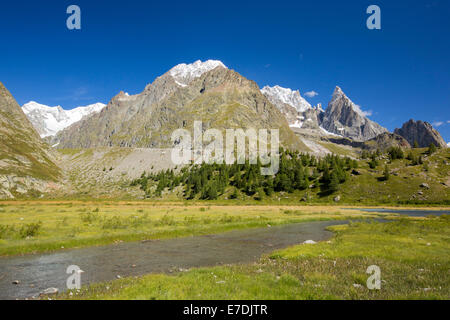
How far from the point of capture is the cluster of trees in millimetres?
142875

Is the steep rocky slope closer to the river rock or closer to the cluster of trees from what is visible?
the cluster of trees

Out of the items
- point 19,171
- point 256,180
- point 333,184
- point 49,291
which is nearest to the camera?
point 49,291

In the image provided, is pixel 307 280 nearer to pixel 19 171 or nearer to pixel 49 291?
pixel 49 291

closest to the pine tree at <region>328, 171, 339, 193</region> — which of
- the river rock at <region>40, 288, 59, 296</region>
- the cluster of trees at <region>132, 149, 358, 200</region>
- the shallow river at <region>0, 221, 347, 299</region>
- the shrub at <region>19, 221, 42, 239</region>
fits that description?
the cluster of trees at <region>132, 149, 358, 200</region>

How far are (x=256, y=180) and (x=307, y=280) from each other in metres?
135

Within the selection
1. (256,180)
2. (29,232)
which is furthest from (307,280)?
(256,180)

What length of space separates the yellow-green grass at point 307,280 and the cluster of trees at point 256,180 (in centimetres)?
11544

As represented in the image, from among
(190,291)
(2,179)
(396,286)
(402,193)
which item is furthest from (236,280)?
(2,179)

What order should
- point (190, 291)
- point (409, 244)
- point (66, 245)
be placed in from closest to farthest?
point (190, 291), point (409, 244), point (66, 245)

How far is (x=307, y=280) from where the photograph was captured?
15.7 metres

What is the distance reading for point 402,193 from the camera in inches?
4941

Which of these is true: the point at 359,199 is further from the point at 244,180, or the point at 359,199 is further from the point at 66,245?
the point at 66,245
